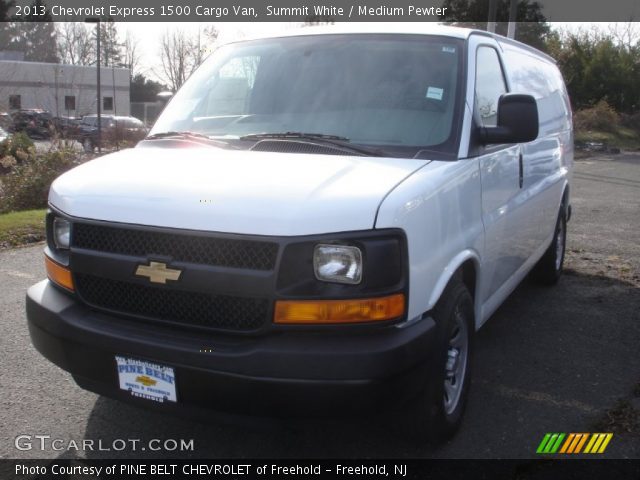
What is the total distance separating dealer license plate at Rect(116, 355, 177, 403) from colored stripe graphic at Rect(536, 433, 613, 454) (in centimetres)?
185

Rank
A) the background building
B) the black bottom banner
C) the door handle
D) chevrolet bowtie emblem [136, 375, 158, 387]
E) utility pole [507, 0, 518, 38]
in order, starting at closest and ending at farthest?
chevrolet bowtie emblem [136, 375, 158, 387], the black bottom banner, the door handle, utility pole [507, 0, 518, 38], the background building

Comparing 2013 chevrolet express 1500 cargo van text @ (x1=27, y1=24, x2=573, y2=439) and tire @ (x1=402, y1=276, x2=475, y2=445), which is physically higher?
2013 chevrolet express 1500 cargo van text @ (x1=27, y1=24, x2=573, y2=439)

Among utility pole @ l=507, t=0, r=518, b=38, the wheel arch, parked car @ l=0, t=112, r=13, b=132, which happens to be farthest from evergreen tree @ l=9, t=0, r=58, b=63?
the wheel arch

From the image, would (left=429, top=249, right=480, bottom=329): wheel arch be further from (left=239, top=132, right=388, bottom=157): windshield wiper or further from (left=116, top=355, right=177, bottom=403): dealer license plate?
(left=116, top=355, right=177, bottom=403): dealer license plate

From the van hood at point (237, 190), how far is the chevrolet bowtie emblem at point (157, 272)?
0.18m

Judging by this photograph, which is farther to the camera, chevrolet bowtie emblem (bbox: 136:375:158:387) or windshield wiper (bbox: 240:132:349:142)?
windshield wiper (bbox: 240:132:349:142)

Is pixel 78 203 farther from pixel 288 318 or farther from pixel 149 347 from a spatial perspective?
pixel 288 318

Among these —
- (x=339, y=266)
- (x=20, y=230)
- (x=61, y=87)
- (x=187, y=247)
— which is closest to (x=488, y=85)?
(x=339, y=266)

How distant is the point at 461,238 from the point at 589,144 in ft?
89.4

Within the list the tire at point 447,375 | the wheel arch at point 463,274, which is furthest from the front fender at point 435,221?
the tire at point 447,375

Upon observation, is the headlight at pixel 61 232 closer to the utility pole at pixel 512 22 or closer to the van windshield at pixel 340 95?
the van windshield at pixel 340 95

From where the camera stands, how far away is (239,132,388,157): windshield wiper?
330 centimetres

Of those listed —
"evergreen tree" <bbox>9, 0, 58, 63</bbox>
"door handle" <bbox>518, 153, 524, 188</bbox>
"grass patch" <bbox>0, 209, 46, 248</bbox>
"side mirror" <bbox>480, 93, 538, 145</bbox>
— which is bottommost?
"grass patch" <bbox>0, 209, 46, 248</bbox>

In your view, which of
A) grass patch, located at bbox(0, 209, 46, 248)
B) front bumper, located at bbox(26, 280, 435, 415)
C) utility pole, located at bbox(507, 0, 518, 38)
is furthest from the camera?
utility pole, located at bbox(507, 0, 518, 38)
